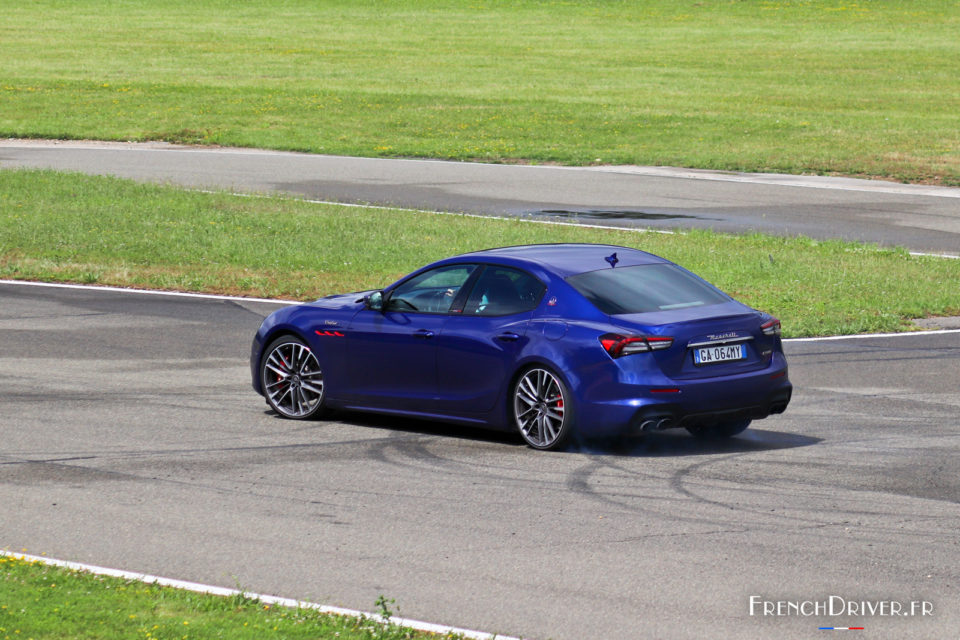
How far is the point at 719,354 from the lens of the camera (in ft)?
33.6

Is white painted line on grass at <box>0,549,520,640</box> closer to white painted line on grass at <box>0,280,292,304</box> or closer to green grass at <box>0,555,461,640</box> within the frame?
green grass at <box>0,555,461,640</box>

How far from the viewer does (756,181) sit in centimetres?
3094

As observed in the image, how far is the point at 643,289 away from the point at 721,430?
1278mm

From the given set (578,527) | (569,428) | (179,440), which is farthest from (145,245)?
(578,527)

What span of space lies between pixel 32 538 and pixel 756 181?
81.2 ft


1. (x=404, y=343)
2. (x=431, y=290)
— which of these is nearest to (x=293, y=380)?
(x=404, y=343)

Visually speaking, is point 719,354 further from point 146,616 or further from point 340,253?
point 340,253

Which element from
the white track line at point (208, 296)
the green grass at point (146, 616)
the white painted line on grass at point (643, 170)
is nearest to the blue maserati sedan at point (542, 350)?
the green grass at point (146, 616)

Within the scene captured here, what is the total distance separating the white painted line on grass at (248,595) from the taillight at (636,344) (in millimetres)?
3792

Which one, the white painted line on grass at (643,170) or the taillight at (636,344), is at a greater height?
the white painted line on grass at (643,170)

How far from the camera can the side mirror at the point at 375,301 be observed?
11.4m

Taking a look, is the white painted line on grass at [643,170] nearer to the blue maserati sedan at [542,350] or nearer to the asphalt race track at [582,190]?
the asphalt race track at [582,190]

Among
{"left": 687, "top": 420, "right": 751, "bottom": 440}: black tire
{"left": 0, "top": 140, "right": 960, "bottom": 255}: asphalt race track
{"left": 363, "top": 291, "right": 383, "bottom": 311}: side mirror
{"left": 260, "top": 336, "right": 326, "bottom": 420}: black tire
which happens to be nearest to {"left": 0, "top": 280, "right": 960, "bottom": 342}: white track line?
{"left": 687, "top": 420, "right": 751, "bottom": 440}: black tire

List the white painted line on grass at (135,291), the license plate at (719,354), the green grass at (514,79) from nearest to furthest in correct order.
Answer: the license plate at (719,354), the white painted line on grass at (135,291), the green grass at (514,79)
